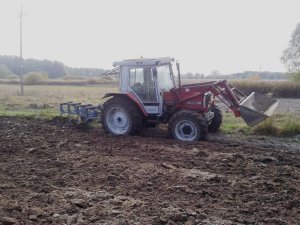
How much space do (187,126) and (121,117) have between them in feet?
7.04

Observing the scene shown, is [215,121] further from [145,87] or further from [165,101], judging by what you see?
[145,87]

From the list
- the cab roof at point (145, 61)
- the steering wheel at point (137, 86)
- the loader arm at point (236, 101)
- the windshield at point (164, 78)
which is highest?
the cab roof at point (145, 61)

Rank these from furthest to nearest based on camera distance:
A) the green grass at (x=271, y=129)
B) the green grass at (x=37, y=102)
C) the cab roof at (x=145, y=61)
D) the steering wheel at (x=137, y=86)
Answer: the green grass at (x=37, y=102), the green grass at (x=271, y=129), the steering wheel at (x=137, y=86), the cab roof at (x=145, y=61)

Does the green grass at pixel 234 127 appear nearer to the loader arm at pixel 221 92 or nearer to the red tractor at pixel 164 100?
the red tractor at pixel 164 100

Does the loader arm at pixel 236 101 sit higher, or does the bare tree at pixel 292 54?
the bare tree at pixel 292 54

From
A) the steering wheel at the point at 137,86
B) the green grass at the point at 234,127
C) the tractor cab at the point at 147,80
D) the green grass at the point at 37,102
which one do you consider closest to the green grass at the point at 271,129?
the green grass at the point at 234,127

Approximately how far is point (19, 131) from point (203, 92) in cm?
580

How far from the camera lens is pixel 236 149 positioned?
9.45 m

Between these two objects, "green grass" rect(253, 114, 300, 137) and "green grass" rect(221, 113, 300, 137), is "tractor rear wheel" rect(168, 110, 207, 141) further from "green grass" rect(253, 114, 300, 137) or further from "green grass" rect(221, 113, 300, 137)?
"green grass" rect(253, 114, 300, 137)

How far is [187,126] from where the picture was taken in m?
10.4

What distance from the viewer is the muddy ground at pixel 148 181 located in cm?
541

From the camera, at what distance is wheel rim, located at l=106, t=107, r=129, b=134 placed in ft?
37.6

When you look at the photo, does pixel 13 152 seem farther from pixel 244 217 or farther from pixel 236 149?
pixel 244 217

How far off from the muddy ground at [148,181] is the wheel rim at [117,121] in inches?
30.3
